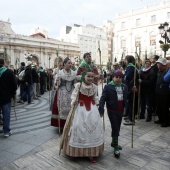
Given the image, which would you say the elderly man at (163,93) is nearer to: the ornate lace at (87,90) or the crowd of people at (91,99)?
the crowd of people at (91,99)

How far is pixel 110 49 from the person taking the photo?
2729 inches

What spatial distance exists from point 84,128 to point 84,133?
0.08m

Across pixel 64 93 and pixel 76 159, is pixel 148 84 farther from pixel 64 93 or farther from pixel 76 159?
pixel 76 159

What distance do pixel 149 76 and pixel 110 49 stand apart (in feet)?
211

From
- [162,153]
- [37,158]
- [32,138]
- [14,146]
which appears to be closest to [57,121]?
[32,138]

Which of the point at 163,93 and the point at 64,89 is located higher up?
the point at 64,89

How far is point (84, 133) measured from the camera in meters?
3.48

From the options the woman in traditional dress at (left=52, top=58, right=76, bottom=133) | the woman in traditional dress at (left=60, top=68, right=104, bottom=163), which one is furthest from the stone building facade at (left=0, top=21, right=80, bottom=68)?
the woman in traditional dress at (left=60, top=68, right=104, bottom=163)

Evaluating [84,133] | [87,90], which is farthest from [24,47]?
[84,133]

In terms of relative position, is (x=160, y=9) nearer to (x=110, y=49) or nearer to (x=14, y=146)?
(x=110, y=49)

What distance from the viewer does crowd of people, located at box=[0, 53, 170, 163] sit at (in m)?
3.53

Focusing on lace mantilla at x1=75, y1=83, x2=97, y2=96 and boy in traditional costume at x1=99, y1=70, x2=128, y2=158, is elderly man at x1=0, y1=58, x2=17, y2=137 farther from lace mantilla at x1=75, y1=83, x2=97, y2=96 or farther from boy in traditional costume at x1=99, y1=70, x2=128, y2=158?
boy in traditional costume at x1=99, y1=70, x2=128, y2=158

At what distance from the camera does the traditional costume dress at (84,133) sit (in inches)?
137

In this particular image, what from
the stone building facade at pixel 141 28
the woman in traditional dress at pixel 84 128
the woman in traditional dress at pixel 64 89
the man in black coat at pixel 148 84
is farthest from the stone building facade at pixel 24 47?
the woman in traditional dress at pixel 84 128
